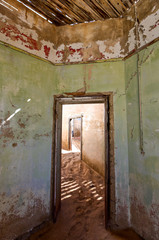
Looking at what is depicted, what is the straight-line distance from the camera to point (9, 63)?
2.04 metres

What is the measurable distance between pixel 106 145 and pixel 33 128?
1.32 meters

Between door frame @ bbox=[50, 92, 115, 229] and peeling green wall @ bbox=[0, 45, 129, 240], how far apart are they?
0.08 meters

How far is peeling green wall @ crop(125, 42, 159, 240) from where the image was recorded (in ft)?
5.95

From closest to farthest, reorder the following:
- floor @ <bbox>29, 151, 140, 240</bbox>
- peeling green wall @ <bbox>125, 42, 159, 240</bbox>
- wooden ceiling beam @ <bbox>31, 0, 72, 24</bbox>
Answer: peeling green wall @ <bbox>125, 42, 159, 240</bbox>, floor @ <bbox>29, 151, 140, 240</bbox>, wooden ceiling beam @ <bbox>31, 0, 72, 24</bbox>

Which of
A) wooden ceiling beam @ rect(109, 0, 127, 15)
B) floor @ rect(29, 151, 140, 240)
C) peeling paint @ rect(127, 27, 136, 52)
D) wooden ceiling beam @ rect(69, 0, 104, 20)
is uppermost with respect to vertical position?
wooden ceiling beam @ rect(109, 0, 127, 15)

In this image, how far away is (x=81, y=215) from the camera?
8.45 feet

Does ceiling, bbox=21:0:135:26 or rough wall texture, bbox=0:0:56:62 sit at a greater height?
ceiling, bbox=21:0:135:26

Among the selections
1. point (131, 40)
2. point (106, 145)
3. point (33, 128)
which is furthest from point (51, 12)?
point (106, 145)

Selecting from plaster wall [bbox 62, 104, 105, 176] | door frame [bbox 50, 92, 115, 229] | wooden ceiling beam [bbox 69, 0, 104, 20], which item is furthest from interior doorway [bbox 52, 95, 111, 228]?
plaster wall [bbox 62, 104, 105, 176]

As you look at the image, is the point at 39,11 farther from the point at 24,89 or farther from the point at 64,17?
the point at 24,89

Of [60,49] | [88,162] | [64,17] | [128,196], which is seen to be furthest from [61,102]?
[88,162]

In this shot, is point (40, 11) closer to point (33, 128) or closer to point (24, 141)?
point (33, 128)

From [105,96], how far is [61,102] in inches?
34.1

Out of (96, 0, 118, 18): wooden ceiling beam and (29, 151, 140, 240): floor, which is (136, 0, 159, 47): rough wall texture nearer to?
(96, 0, 118, 18): wooden ceiling beam
